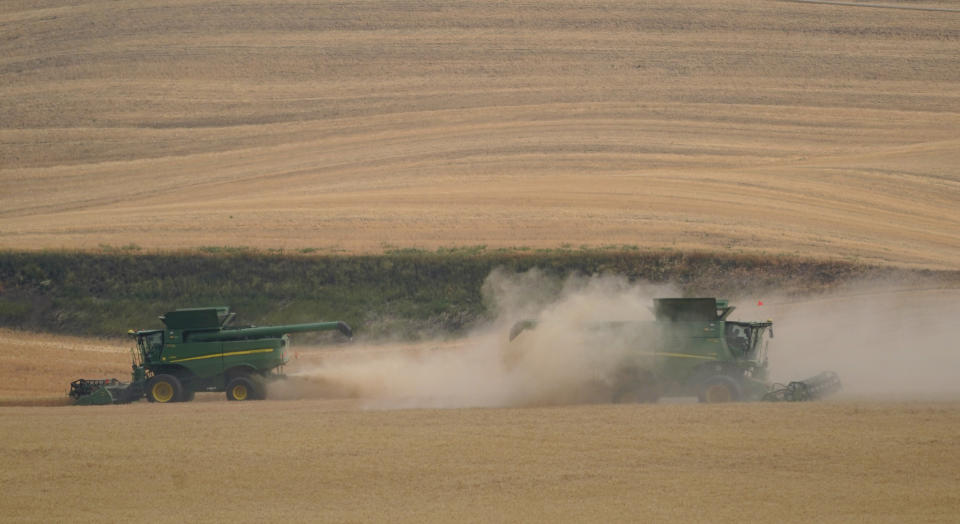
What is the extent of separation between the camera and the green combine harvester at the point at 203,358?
1193 inches

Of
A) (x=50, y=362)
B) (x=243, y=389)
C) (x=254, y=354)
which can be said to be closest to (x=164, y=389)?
(x=243, y=389)

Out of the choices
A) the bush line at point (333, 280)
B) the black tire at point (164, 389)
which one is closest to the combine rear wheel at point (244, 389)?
the black tire at point (164, 389)

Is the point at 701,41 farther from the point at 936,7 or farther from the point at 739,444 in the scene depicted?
the point at 739,444

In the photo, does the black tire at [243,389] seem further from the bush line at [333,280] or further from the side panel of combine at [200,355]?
the bush line at [333,280]

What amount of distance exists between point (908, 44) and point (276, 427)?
65.5 m

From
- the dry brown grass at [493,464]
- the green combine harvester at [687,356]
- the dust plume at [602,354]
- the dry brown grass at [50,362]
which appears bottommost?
the dry brown grass at [493,464]

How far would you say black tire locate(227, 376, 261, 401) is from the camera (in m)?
30.2

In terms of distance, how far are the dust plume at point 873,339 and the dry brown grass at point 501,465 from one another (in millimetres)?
4384

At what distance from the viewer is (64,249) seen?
45312mm

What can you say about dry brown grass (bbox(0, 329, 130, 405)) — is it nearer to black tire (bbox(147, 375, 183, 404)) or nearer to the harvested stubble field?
the harvested stubble field

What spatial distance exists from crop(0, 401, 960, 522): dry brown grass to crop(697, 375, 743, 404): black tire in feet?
4.11

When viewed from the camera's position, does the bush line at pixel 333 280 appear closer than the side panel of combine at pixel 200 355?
No

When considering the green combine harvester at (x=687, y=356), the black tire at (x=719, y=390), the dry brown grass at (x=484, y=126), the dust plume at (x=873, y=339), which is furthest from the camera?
the dry brown grass at (x=484, y=126)

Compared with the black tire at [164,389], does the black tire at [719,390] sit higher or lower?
lower
